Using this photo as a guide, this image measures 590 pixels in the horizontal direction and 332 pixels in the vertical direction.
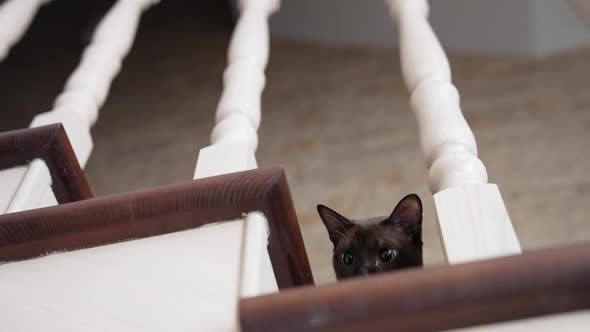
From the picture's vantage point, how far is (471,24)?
3.61 meters

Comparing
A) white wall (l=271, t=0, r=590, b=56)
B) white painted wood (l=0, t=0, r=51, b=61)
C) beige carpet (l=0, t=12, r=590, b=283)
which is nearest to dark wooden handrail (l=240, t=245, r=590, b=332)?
white painted wood (l=0, t=0, r=51, b=61)

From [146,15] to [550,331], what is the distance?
4.78 meters

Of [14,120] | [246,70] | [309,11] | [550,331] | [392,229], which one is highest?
[309,11]

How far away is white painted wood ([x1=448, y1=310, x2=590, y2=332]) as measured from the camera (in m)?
0.35

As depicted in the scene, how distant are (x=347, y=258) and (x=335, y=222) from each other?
3.5 inches

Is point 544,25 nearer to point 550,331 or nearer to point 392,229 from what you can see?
point 392,229

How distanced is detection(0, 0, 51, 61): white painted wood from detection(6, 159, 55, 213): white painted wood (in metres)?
0.44

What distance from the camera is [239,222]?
50cm

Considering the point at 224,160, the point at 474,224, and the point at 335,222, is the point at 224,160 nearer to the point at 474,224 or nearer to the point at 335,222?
the point at 474,224

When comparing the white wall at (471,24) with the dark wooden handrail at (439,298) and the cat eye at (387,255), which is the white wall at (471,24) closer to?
the cat eye at (387,255)

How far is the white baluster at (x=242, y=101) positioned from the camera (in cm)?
64

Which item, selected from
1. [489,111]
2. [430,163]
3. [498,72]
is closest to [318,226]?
[489,111]

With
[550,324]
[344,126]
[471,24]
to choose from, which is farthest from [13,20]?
[471,24]

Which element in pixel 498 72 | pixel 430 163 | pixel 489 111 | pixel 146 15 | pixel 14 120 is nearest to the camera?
pixel 430 163
